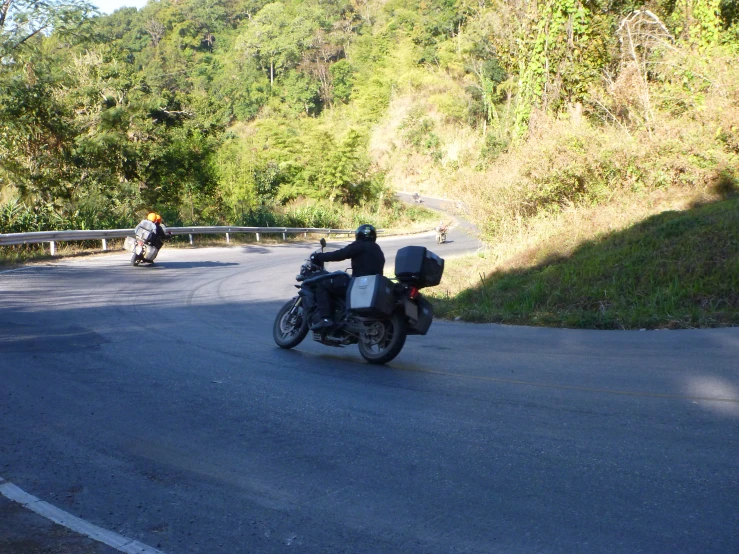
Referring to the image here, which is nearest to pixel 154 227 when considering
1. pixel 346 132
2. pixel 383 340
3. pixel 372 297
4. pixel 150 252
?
pixel 150 252

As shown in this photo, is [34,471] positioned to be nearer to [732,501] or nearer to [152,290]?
[732,501]

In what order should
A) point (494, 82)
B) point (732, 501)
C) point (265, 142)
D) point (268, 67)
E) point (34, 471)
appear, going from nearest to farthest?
1. point (732, 501)
2. point (34, 471)
3. point (265, 142)
4. point (494, 82)
5. point (268, 67)

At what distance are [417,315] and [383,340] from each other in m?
0.56

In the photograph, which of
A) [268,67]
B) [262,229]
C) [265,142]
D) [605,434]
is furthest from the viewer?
[268,67]

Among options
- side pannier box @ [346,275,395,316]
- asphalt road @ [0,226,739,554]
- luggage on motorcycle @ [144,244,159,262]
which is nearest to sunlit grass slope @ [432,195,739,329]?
asphalt road @ [0,226,739,554]

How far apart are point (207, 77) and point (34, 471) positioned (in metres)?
113

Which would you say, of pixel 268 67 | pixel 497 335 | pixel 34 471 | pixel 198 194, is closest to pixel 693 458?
pixel 34 471

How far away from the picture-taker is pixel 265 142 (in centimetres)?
5525

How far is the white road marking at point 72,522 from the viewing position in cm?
427

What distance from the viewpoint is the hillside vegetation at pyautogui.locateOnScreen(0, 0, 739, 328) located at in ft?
47.9

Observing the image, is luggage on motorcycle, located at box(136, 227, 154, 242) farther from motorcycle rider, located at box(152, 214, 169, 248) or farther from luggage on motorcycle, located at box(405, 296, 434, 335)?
luggage on motorcycle, located at box(405, 296, 434, 335)

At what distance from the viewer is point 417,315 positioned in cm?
912

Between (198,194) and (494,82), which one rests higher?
(494,82)

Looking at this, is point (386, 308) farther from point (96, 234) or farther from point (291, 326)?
point (96, 234)
